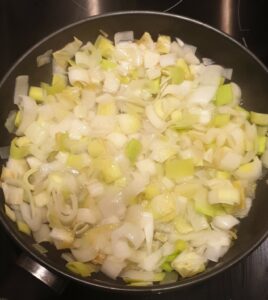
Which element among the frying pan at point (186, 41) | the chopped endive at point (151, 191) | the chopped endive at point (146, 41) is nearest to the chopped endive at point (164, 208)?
the chopped endive at point (151, 191)

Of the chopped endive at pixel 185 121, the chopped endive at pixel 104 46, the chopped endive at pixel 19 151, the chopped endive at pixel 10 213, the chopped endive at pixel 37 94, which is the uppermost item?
the chopped endive at pixel 104 46

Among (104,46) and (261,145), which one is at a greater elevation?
(104,46)

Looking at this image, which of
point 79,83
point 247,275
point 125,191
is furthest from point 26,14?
point 247,275

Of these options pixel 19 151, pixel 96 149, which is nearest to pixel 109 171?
pixel 96 149

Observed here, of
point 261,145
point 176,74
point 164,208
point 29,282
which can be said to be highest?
point 176,74

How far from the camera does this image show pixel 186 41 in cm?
109

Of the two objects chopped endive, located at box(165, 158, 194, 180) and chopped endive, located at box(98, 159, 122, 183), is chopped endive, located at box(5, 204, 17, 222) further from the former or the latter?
chopped endive, located at box(165, 158, 194, 180)

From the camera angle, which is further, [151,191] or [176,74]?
[176,74]

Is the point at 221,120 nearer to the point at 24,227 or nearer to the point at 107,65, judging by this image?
the point at 107,65

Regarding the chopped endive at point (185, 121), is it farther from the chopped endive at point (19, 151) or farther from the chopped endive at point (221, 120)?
the chopped endive at point (19, 151)

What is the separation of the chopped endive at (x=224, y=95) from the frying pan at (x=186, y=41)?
0.04m

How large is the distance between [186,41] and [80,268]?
533 millimetres

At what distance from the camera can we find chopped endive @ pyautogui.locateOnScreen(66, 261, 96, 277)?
886mm

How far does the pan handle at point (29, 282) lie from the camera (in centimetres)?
86
